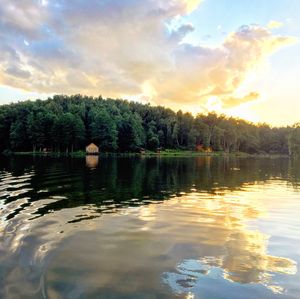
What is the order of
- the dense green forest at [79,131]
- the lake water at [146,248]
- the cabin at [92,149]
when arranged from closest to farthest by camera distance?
the lake water at [146,248], the cabin at [92,149], the dense green forest at [79,131]

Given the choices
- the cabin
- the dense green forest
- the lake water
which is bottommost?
the lake water

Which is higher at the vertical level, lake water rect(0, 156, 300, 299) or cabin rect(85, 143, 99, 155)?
cabin rect(85, 143, 99, 155)

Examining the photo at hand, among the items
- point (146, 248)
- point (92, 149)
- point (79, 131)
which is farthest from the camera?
point (79, 131)

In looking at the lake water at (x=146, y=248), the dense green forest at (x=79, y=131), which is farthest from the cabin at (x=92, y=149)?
the lake water at (x=146, y=248)

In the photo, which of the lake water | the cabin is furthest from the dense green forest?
the lake water

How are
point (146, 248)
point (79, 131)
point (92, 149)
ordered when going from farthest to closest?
point (79, 131) < point (92, 149) < point (146, 248)

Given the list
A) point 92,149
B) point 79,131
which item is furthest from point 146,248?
point 79,131

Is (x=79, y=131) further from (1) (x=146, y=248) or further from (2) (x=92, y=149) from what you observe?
(1) (x=146, y=248)

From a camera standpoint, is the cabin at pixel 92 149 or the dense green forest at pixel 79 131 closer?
the cabin at pixel 92 149

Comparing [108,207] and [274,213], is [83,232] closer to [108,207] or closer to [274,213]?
[108,207]

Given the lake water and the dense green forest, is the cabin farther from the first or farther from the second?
the lake water

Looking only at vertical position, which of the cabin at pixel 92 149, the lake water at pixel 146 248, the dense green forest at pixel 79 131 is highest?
the dense green forest at pixel 79 131

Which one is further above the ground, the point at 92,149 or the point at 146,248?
the point at 92,149

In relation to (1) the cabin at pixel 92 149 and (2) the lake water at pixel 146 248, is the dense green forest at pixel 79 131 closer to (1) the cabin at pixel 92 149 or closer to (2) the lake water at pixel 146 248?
(1) the cabin at pixel 92 149
